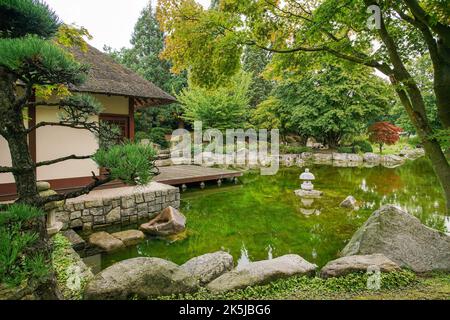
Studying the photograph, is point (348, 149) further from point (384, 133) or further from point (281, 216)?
point (281, 216)

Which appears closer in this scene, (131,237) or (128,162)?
(128,162)

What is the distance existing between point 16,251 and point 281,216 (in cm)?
605

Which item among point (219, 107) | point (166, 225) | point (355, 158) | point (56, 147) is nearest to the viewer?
point (166, 225)

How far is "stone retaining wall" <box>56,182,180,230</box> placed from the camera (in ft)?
19.0

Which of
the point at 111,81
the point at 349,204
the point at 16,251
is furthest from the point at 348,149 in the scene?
the point at 16,251

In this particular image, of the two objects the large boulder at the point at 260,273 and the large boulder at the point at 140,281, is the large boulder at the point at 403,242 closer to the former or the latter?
the large boulder at the point at 260,273

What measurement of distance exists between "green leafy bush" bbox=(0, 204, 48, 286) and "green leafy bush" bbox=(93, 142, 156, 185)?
1.77 ft

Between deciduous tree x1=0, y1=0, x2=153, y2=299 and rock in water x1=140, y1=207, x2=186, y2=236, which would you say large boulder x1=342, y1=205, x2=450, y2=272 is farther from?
deciduous tree x1=0, y1=0, x2=153, y2=299

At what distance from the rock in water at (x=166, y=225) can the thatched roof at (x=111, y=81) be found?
324 centimetres

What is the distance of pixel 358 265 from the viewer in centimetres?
352

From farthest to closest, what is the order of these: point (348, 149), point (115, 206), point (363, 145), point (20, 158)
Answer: point (363, 145) → point (348, 149) → point (115, 206) → point (20, 158)

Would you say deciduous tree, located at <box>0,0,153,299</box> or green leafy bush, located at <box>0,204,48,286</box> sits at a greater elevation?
deciduous tree, located at <box>0,0,153,299</box>

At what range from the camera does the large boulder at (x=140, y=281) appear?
2848 millimetres

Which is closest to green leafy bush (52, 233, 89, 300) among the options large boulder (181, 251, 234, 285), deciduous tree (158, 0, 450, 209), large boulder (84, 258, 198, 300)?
large boulder (84, 258, 198, 300)
